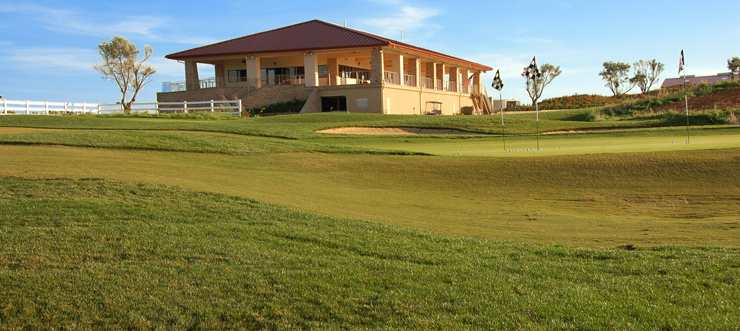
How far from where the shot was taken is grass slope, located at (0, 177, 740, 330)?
4879 millimetres

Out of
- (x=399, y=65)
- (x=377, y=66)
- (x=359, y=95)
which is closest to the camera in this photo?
(x=377, y=66)

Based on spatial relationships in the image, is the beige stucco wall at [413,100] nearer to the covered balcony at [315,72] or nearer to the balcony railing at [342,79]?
the covered balcony at [315,72]

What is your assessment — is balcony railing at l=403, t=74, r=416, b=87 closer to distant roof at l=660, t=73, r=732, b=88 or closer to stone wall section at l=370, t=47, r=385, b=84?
stone wall section at l=370, t=47, r=385, b=84

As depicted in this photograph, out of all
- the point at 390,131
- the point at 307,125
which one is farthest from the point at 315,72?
the point at 390,131

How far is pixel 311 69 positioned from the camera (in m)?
44.2

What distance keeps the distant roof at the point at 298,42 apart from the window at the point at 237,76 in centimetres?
247

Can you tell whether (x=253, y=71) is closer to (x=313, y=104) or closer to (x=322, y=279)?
(x=313, y=104)

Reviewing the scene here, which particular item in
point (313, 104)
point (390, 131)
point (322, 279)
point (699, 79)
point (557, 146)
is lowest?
point (322, 279)

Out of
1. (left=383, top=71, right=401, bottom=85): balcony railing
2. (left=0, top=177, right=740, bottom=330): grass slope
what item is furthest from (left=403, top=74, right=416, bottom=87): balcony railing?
(left=0, top=177, right=740, bottom=330): grass slope

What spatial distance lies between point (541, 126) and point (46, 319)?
26.0 metres

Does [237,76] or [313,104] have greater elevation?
[237,76]

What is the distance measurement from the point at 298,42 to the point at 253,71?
181 inches

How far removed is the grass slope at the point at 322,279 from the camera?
4.88 metres

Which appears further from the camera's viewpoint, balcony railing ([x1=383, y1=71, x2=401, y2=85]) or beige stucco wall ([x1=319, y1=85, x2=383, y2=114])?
balcony railing ([x1=383, y1=71, x2=401, y2=85])
